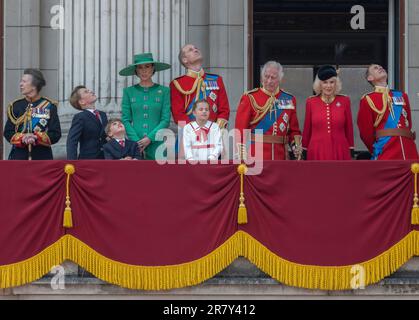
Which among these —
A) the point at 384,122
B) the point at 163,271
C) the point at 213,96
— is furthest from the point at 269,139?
the point at 163,271

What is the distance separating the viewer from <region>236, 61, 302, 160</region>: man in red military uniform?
45.0ft

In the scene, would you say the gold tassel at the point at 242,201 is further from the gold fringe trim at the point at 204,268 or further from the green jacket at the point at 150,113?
the green jacket at the point at 150,113

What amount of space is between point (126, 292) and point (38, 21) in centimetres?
579

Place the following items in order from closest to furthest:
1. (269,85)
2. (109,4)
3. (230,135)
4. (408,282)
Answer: (408,282) → (269,85) → (230,135) → (109,4)

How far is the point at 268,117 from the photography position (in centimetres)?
1375

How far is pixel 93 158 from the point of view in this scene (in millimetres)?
13828

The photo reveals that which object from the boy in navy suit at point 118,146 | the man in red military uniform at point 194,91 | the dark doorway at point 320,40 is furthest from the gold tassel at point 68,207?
the dark doorway at point 320,40

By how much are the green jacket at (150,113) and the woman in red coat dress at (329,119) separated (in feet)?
4.99

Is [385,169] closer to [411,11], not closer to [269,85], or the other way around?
[269,85]

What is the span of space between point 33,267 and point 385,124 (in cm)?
390

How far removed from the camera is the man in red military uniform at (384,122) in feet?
45.3

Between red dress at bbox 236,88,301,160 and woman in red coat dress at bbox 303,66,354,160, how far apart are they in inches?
11.6
